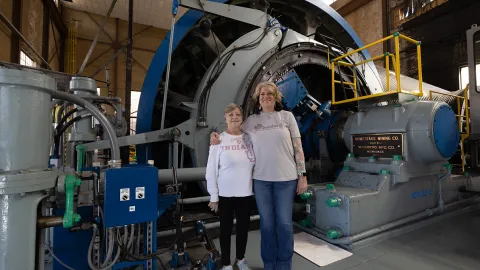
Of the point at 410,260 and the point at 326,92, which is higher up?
the point at 326,92

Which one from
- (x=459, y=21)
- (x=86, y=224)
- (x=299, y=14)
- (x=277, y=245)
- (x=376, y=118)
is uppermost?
(x=459, y=21)

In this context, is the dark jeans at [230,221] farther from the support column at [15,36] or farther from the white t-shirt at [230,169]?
the support column at [15,36]

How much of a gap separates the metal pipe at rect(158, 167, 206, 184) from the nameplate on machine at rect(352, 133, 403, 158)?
6.33ft

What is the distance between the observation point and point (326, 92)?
4977mm

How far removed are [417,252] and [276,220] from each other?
1.39 metres

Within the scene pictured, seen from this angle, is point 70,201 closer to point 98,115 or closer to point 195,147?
point 98,115

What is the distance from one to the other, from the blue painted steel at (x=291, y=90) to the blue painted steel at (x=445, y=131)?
4.94 ft

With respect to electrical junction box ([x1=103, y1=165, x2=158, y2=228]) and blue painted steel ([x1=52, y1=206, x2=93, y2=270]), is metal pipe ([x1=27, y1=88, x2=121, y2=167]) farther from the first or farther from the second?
blue painted steel ([x1=52, y1=206, x2=93, y2=270])

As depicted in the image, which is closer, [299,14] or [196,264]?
[196,264]

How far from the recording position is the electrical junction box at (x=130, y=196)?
161cm

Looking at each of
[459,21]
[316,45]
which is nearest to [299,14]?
[316,45]

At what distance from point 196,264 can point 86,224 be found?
2.66ft

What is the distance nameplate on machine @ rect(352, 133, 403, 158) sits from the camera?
2.81 meters

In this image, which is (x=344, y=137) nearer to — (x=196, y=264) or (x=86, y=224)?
(x=196, y=264)
